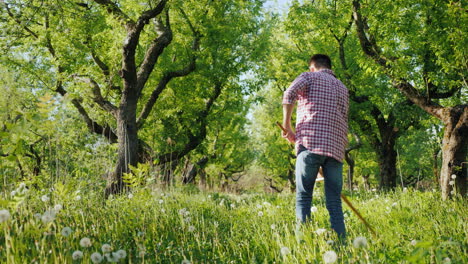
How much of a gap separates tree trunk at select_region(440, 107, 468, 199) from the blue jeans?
483 centimetres

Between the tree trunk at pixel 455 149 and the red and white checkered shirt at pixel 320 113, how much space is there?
489 centimetres

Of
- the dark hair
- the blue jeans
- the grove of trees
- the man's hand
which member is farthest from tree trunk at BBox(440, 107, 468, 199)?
the man's hand

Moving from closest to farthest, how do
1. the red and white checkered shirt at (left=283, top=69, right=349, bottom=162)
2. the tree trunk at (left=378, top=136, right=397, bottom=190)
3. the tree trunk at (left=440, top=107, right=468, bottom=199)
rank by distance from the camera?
the red and white checkered shirt at (left=283, top=69, right=349, bottom=162) → the tree trunk at (left=440, top=107, right=468, bottom=199) → the tree trunk at (left=378, top=136, right=397, bottom=190)

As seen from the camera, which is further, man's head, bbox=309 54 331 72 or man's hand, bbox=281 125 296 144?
man's head, bbox=309 54 331 72

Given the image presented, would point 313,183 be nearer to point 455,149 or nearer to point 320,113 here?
point 320,113

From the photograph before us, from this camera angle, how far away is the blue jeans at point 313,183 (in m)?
3.92

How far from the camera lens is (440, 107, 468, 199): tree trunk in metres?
7.73

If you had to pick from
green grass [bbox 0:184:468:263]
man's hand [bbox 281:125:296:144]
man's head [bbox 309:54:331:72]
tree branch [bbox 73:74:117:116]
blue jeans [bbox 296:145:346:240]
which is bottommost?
green grass [bbox 0:184:468:263]

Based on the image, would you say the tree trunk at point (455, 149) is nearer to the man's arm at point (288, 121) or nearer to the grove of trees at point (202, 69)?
the grove of trees at point (202, 69)

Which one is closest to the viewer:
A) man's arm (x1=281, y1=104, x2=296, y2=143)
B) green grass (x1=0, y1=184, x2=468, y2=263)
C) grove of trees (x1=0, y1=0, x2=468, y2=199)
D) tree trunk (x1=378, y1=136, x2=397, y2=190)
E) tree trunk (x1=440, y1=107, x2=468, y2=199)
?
green grass (x1=0, y1=184, x2=468, y2=263)

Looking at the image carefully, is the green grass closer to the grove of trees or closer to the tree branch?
the grove of trees

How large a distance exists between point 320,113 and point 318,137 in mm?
291

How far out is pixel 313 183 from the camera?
396 cm

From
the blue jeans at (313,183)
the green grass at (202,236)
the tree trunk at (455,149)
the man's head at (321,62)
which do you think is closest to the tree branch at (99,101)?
the green grass at (202,236)
